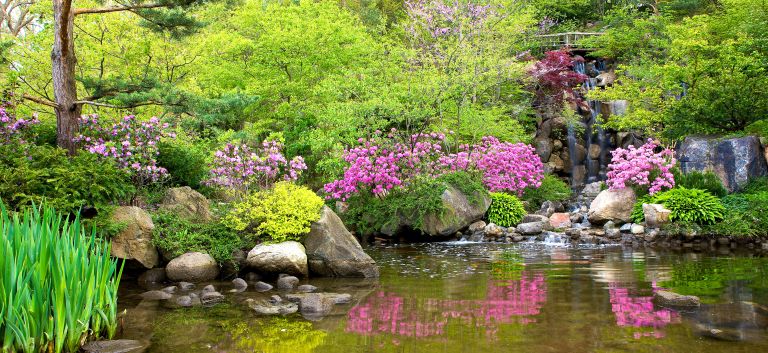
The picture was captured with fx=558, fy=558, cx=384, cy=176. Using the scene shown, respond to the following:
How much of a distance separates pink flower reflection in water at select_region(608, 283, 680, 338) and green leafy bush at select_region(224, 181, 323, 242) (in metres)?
5.25

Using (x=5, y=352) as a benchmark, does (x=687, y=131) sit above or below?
above

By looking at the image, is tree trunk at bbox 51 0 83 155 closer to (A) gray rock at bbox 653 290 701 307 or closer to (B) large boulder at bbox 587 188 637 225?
(A) gray rock at bbox 653 290 701 307

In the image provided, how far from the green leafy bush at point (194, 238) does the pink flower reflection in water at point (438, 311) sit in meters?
3.16

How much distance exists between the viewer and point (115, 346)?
216 inches

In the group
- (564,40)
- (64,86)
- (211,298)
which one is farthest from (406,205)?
(564,40)

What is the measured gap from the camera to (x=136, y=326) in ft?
21.6

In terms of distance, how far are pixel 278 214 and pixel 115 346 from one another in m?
4.83

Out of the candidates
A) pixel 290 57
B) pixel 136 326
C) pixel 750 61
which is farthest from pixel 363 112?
pixel 750 61

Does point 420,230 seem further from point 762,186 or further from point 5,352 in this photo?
point 5,352

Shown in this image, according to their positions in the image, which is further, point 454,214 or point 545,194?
point 545,194

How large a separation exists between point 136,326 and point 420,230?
30.3 feet

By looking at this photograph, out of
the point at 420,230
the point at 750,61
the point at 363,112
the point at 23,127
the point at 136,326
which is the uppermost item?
the point at 750,61

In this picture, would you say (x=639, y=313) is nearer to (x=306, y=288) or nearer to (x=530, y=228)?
(x=306, y=288)

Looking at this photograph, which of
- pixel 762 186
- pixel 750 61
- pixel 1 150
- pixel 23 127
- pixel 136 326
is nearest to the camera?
pixel 136 326
